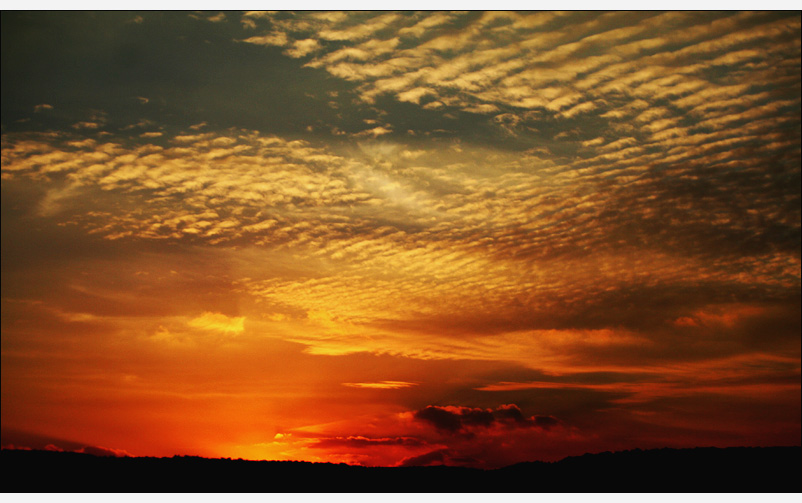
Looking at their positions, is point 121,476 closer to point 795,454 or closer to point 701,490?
point 701,490

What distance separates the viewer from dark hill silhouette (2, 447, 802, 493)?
2783 cm

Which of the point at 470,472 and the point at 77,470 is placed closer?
the point at 77,470

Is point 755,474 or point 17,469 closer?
point 17,469

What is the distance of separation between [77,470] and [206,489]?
7.29m

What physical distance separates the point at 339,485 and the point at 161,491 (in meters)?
8.02

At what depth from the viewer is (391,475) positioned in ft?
99.8

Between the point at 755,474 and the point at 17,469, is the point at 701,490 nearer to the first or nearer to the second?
the point at 755,474

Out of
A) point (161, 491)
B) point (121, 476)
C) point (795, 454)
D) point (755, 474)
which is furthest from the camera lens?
point (795, 454)

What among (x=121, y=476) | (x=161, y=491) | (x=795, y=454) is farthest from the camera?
(x=795, y=454)

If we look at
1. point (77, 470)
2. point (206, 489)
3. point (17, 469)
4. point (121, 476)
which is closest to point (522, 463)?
point (206, 489)

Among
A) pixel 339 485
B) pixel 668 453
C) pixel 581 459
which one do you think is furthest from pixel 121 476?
pixel 668 453

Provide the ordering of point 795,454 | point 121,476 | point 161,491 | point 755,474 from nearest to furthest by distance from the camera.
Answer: point 161,491 < point 121,476 < point 755,474 < point 795,454

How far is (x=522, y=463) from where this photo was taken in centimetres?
3441

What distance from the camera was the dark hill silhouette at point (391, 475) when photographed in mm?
27828
